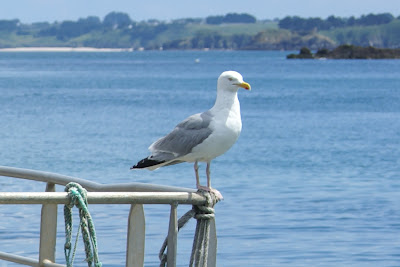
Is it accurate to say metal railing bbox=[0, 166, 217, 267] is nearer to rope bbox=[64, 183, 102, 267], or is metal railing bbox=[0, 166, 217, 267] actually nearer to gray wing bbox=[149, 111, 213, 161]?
rope bbox=[64, 183, 102, 267]

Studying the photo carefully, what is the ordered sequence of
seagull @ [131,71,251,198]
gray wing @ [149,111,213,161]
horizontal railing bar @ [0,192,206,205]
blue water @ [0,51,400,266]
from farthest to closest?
1. blue water @ [0,51,400,266]
2. gray wing @ [149,111,213,161]
3. seagull @ [131,71,251,198]
4. horizontal railing bar @ [0,192,206,205]

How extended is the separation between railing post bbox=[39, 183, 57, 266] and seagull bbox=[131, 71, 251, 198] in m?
0.79

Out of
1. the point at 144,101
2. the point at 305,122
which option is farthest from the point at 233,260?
the point at 144,101

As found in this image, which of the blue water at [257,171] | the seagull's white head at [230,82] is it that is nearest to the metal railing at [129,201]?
the seagull's white head at [230,82]

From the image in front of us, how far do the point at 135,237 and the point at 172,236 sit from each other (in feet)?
0.58

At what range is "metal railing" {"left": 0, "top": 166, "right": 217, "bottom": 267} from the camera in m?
3.97

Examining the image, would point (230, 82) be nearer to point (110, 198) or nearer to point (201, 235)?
point (201, 235)

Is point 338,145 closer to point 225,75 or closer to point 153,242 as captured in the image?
point 153,242

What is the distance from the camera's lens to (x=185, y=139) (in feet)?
19.2

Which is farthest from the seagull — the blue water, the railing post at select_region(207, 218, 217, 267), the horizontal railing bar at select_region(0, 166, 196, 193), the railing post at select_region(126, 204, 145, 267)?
the blue water

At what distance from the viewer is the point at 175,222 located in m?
4.38

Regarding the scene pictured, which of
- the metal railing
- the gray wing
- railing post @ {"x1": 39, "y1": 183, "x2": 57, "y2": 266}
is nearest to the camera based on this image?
the metal railing

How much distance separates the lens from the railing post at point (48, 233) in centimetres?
498

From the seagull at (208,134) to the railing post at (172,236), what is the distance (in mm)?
1037
